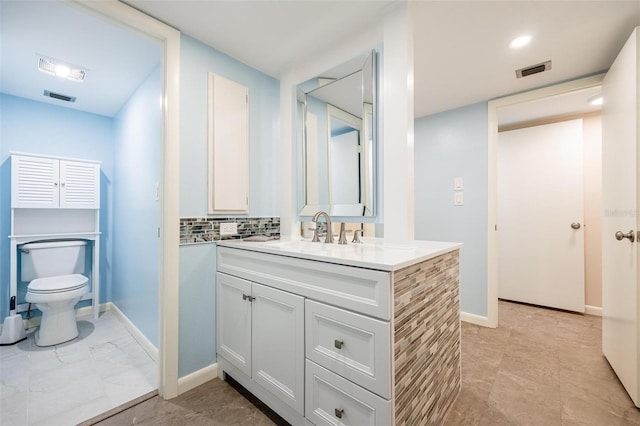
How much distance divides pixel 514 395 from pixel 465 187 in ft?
5.98

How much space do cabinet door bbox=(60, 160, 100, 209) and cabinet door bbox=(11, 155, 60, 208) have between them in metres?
0.05

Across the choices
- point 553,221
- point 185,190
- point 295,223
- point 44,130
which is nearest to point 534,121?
point 553,221

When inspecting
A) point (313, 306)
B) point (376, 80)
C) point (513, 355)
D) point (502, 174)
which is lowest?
point (513, 355)

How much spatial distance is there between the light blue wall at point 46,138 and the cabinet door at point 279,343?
2.53 meters

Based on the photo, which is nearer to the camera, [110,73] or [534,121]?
[110,73]

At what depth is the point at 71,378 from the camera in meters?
1.77

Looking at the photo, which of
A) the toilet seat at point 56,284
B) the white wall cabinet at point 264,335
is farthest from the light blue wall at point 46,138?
the white wall cabinet at point 264,335

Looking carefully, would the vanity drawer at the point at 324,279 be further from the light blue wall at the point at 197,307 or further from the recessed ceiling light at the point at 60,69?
the recessed ceiling light at the point at 60,69

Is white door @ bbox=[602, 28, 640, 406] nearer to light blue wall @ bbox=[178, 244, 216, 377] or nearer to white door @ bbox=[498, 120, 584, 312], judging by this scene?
white door @ bbox=[498, 120, 584, 312]

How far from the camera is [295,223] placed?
2139 millimetres

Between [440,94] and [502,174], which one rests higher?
[440,94]

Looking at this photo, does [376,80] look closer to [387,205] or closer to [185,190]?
[387,205]

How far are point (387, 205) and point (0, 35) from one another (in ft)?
8.58

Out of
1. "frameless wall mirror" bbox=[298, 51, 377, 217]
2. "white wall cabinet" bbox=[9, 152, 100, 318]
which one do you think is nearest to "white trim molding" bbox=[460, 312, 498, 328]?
"frameless wall mirror" bbox=[298, 51, 377, 217]
